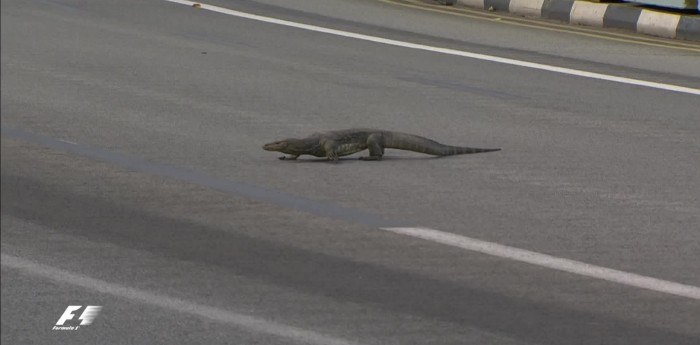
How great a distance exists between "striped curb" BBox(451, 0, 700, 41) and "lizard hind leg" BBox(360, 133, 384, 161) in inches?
280

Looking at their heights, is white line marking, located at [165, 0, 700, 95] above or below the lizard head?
below

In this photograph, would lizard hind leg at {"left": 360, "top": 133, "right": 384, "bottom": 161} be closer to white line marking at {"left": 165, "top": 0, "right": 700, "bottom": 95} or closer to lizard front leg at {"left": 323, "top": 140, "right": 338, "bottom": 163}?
lizard front leg at {"left": 323, "top": 140, "right": 338, "bottom": 163}

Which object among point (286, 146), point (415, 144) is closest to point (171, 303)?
point (286, 146)

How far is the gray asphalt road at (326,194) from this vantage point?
658 centimetres

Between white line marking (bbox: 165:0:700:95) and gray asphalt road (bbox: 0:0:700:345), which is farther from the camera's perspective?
white line marking (bbox: 165:0:700:95)

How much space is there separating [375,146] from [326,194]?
1097mm

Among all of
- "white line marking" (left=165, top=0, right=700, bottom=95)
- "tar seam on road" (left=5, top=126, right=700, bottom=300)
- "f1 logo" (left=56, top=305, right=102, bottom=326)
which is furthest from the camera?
"white line marking" (left=165, top=0, right=700, bottom=95)

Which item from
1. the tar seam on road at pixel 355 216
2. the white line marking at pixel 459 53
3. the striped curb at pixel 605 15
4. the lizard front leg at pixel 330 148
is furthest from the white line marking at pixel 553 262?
the striped curb at pixel 605 15

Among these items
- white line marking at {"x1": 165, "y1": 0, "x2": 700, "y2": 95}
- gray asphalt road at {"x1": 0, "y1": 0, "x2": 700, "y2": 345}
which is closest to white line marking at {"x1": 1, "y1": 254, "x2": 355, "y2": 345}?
gray asphalt road at {"x1": 0, "y1": 0, "x2": 700, "y2": 345}

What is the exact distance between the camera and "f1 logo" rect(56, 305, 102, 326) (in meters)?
6.43

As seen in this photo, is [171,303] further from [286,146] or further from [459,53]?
[459,53]

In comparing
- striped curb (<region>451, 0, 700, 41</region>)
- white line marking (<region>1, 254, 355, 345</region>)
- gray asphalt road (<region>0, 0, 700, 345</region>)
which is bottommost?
striped curb (<region>451, 0, 700, 41</region>)

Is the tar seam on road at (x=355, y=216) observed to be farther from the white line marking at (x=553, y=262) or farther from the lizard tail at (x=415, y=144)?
the lizard tail at (x=415, y=144)

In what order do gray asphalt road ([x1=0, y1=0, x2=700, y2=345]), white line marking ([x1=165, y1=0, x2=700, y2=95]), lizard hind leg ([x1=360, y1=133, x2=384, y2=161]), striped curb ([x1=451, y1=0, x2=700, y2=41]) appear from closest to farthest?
gray asphalt road ([x1=0, y1=0, x2=700, y2=345]), lizard hind leg ([x1=360, y1=133, x2=384, y2=161]), white line marking ([x1=165, y1=0, x2=700, y2=95]), striped curb ([x1=451, y1=0, x2=700, y2=41])
